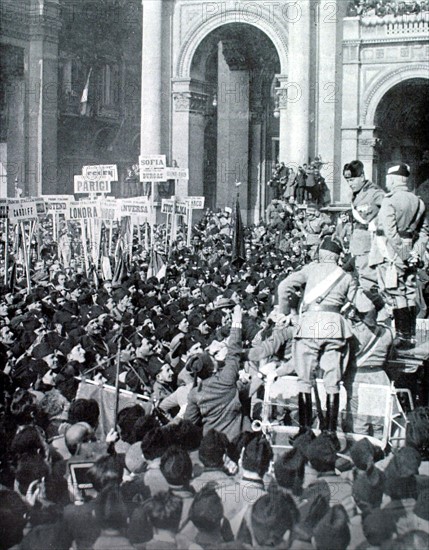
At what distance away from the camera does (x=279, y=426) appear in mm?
9297

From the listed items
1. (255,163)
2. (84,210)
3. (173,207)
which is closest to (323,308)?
(84,210)

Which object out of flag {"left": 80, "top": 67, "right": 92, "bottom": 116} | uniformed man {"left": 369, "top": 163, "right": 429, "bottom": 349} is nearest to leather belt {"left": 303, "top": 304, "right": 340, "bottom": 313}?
uniformed man {"left": 369, "top": 163, "right": 429, "bottom": 349}

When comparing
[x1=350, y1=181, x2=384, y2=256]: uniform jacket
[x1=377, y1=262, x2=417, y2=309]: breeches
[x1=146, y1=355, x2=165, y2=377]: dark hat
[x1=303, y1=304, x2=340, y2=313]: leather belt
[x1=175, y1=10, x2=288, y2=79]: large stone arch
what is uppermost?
[x1=175, y1=10, x2=288, y2=79]: large stone arch

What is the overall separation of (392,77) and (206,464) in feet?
91.6

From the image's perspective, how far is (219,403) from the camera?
879 cm

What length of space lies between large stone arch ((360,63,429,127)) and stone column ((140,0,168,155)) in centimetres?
804

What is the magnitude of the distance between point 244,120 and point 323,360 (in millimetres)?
34464

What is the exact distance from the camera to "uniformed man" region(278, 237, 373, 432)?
29.1ft

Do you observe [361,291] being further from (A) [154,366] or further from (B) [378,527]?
(B) [378,527]

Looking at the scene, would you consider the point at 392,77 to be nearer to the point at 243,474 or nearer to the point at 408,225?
the point at 408,225

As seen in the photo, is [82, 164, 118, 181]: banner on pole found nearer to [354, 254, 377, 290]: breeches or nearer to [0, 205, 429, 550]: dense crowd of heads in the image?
[0, 205, 429, 550]: dense crowd of heads

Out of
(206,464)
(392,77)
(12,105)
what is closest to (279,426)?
(206,464)

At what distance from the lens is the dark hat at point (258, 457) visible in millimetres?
7207

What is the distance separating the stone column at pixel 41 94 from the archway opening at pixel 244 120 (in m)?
7.08
